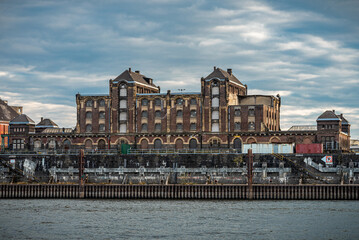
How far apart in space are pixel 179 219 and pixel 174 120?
5542cm

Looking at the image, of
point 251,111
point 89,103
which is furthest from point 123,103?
point 251,111

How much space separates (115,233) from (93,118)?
6997 centimetres

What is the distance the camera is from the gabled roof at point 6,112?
159750 mm

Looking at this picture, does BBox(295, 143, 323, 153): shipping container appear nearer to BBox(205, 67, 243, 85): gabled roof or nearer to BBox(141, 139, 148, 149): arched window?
BBox(205, 67, 243, 85): gabled roof

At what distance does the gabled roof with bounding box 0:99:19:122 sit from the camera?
159750 mm

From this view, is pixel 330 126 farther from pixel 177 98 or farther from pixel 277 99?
pixel 177 98

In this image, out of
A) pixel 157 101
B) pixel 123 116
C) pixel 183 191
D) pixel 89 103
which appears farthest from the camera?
pixel 89 103

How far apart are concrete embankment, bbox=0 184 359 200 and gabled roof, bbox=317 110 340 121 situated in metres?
25.7

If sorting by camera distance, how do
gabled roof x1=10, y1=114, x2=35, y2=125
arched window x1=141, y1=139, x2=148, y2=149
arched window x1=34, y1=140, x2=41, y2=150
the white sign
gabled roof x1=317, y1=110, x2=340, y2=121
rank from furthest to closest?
gabled roof x1=10, y1=114, x2=35, y2=125 → arched window x1=34, y1=140, x2=41, y2=150 → arched window x1=141, y1=139, x2=148, y2=149 → gabled roof x1=317, y1=110, x2=340, y2=121 → the white sign

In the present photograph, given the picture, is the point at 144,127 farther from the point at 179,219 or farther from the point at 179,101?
the point at 179,219

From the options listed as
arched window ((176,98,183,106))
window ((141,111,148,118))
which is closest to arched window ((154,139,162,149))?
window ((141,111,148,118))

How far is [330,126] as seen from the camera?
11562cm

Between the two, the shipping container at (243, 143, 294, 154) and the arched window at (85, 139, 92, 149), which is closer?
the shipping container at (243, 143, 294, 154)

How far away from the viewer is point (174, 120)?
126 meters
